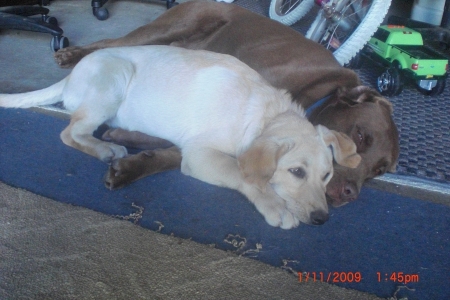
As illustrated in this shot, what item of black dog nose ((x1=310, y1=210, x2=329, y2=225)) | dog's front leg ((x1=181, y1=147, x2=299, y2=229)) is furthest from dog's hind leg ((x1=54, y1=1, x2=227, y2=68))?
black dog nose ((x1=310, y1=210, x2=329, y2=225))

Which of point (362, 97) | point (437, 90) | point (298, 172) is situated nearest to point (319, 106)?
point (362, 97)

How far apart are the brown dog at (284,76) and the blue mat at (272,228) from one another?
0.27 feet

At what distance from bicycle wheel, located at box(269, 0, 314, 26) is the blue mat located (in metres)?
2.41

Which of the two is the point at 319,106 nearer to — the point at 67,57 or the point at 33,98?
the point at 33,98

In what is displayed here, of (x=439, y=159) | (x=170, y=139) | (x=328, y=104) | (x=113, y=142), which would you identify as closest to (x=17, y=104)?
(x=113, y=142)

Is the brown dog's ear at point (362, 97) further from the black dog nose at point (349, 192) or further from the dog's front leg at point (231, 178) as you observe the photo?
the dog's front leg at point (231, 178)

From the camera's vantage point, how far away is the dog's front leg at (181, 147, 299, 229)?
1528mm

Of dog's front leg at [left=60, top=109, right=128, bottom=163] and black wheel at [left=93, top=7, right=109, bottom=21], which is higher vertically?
dog's front leg at [left=60, top=109, right=128, bottom=163]

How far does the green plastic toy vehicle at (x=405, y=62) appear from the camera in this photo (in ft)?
9.22

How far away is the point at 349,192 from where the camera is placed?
1.66m

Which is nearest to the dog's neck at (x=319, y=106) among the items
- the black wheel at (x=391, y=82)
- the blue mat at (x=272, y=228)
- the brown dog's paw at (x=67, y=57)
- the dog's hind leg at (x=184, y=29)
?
the blue mat at (x=272, y=228)

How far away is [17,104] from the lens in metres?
2.01

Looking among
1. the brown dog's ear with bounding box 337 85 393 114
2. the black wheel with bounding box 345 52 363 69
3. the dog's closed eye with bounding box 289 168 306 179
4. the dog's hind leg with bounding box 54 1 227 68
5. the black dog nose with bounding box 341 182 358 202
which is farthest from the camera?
the black wheel with bounding box 345 52 363 69
